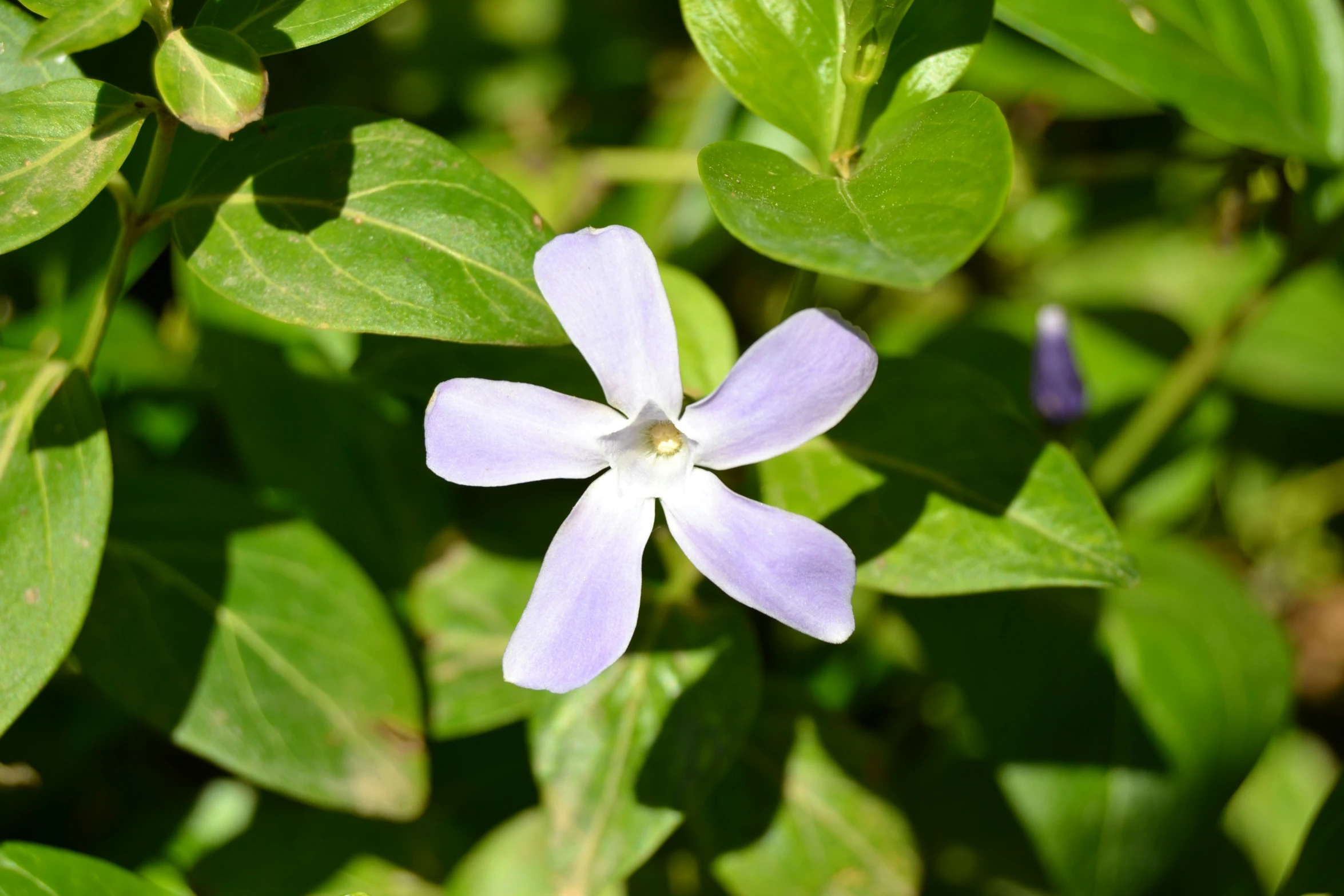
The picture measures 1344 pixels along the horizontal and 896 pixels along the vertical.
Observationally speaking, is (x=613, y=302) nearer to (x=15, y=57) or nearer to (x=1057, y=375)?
(x=15, y=57)

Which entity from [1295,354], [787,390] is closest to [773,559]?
[787,390]

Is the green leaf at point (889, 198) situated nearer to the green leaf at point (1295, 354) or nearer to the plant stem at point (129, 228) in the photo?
the plant stem at point (129, 228)

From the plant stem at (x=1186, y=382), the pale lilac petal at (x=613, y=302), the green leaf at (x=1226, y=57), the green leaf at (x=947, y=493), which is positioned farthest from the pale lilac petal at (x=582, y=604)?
the plant stem at (x=1186, y=382)

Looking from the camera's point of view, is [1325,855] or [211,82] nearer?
[211,82]

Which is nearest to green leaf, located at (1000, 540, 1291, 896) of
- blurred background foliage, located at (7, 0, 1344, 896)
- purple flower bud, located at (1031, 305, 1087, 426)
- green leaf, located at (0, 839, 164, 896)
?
blurred background foliage, located at (7, 0, 1344, 896)

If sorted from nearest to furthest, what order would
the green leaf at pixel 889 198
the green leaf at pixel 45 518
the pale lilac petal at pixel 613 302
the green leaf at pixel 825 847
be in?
the green leaf at pixel 889 198, the pale lilac petal at pixel 613 302, the green leaf at pixel 45 518, the green leaf at pixel 825 847

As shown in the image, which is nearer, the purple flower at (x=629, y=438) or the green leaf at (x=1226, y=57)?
the purple flower at (x=629, y=438)

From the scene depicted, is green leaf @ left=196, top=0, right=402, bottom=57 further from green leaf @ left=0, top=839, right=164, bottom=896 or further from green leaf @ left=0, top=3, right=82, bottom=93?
green leaf @ left=0, top=839, right=164, bottom=896
